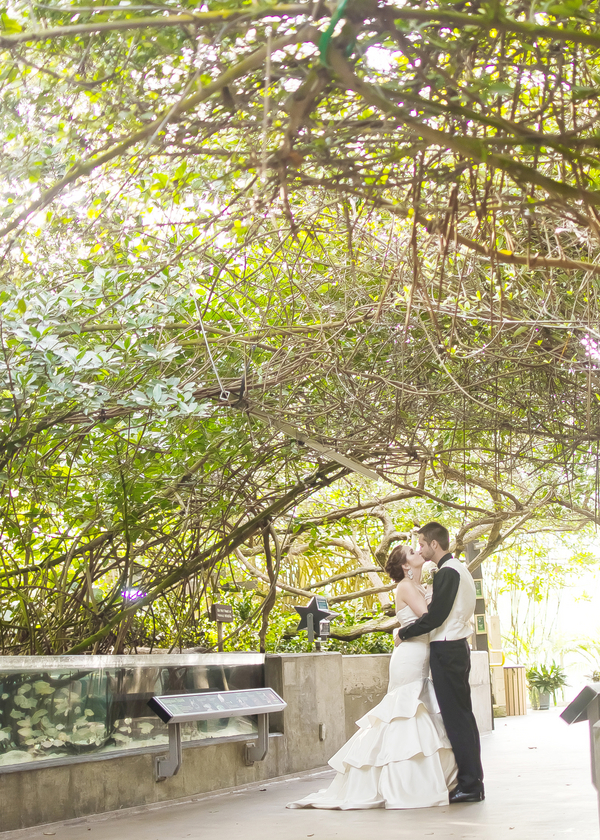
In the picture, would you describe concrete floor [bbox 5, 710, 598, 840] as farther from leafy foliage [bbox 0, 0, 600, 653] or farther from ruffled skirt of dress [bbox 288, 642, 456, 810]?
leafy foliage [bbox 0, 0, 600, 653]

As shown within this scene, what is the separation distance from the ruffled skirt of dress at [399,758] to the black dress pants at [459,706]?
0.13m

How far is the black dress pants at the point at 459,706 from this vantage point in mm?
5465

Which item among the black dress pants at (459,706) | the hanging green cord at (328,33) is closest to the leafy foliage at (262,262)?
the hanging green cord at (328,33)

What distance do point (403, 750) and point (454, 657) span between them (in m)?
0.71

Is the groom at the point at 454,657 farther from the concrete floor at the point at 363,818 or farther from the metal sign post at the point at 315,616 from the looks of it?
the metal sign post at the point at 315,616

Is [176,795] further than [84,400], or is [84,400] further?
Answer: [176,795]

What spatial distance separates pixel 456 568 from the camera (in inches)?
227

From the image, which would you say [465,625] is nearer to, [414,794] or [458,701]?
[458,701]

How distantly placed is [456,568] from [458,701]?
0.89 metres

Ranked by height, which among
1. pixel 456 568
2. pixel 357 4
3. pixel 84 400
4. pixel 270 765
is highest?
pixel 357 4

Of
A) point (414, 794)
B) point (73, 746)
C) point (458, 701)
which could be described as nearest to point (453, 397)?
point (458, 701)

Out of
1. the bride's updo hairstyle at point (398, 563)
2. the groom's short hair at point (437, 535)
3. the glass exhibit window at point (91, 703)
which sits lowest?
the glass exhibit window at point (91, 703)

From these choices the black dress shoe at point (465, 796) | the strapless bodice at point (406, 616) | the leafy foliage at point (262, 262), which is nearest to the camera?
the leafy foliage at point (262, 262)

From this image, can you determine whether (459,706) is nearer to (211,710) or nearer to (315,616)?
(211,710)
